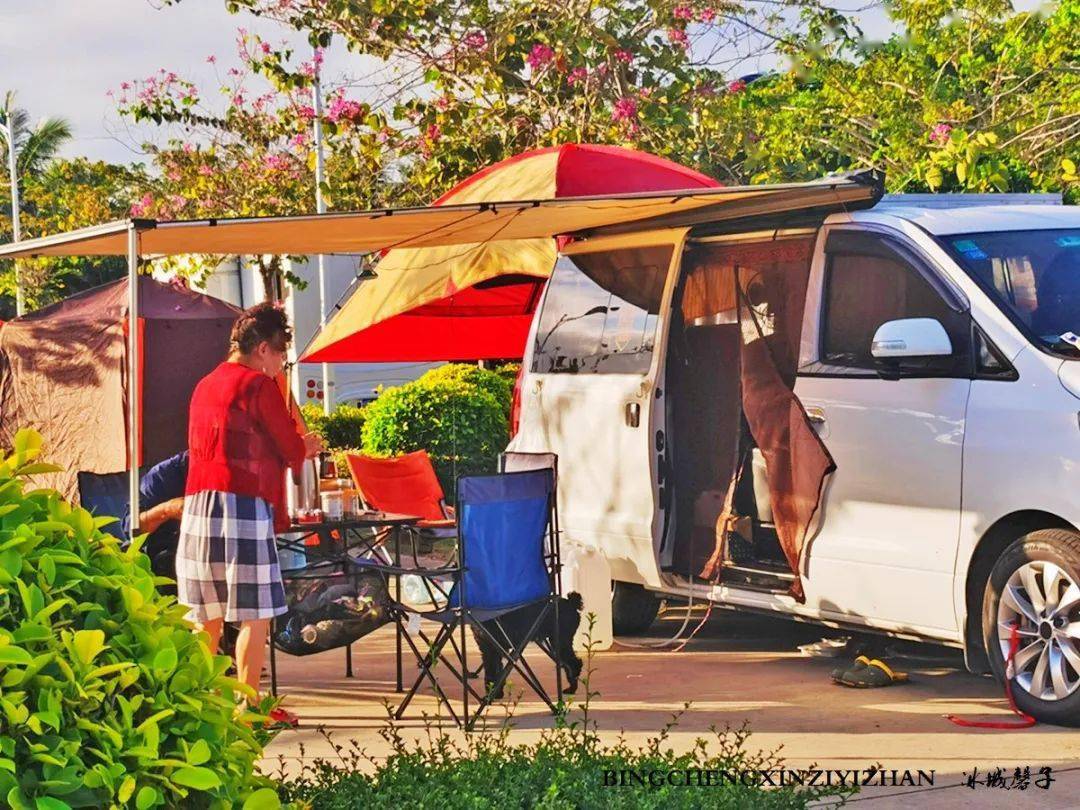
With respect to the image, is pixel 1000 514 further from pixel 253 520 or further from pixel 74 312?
pixel 74 312

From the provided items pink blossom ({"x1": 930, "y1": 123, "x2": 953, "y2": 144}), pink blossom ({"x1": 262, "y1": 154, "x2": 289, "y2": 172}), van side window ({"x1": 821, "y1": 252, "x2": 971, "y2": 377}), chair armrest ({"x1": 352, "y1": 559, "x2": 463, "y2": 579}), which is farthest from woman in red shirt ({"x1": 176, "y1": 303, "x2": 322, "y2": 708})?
pink blossom ({"x1": 262, "y1": 154, "x2": 289, "y2": 172})

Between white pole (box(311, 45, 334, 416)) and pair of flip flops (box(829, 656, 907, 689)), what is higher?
white pole (box(311, 45, 334, 416))

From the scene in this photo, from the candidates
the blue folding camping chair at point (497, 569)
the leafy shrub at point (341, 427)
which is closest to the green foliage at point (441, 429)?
the leafy shrub at point (341, 427)

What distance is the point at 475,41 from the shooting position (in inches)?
506

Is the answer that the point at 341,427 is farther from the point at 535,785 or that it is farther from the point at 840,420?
the point at 535,785

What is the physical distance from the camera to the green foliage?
628 inches

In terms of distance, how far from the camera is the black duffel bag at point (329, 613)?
7777mm

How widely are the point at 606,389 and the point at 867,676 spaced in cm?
208

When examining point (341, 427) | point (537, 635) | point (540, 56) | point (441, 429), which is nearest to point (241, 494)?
point (537, 635)

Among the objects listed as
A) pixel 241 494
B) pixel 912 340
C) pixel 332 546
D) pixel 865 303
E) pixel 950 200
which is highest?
pixel 950 200

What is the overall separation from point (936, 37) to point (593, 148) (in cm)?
938

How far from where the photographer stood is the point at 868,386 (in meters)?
7.14

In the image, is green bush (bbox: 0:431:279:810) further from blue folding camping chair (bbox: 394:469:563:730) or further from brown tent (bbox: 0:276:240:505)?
brown tent (bbox: 0:276:240:505)

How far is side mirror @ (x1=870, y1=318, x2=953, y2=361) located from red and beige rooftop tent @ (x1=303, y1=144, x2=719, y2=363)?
1.99m
